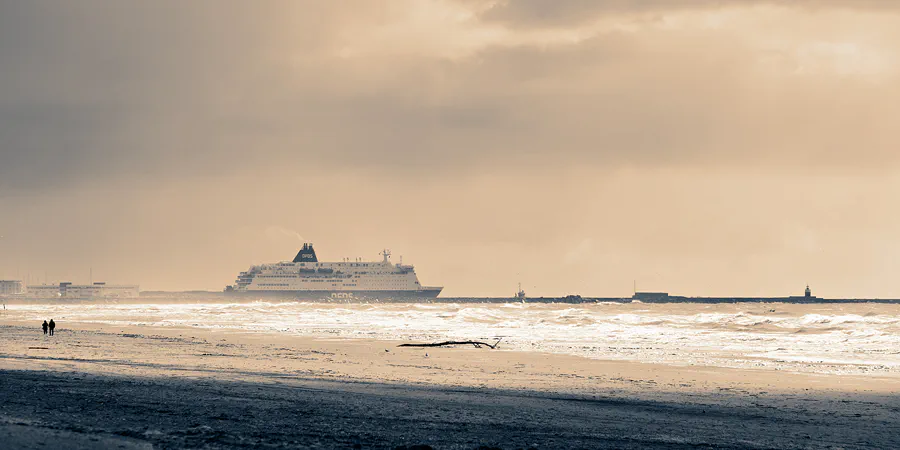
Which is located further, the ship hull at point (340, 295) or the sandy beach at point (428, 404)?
the ship hull at point (340, 295)

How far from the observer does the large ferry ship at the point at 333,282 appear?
180000 millimetres

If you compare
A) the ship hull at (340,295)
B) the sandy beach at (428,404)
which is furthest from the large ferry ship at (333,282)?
the sandy beach at (428,404)

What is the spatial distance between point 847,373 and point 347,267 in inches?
6742

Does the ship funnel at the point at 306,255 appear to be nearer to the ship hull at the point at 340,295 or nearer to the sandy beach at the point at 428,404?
the ship hull at the point at 340,295

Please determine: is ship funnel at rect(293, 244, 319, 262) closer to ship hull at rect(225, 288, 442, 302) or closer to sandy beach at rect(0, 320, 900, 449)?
ship hull at rect(225, 288, 442, 302)

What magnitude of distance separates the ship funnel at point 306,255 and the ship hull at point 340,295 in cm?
1562

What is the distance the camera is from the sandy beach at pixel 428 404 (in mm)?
7754

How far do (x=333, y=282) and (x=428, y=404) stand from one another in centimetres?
17522

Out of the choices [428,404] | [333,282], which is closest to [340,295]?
[333,282]

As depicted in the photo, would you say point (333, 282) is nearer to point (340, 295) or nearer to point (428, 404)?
point (340, 295)

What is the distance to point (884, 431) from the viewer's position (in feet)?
29.3

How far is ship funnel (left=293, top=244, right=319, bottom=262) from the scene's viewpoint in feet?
643

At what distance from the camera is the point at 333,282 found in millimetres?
183250

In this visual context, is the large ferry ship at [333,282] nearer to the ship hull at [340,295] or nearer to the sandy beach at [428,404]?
the ship hull at [340,295]
